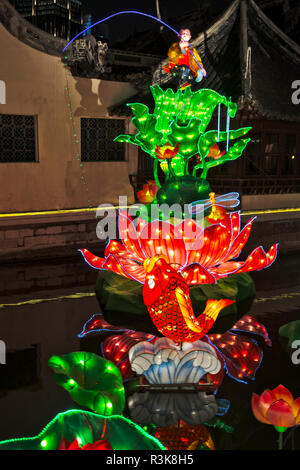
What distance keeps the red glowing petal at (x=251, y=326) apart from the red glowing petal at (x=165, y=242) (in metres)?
1.02

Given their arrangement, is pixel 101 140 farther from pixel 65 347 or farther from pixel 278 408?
pixel 278 408

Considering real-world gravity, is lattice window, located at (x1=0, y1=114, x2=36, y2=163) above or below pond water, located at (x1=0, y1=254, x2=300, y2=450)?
above

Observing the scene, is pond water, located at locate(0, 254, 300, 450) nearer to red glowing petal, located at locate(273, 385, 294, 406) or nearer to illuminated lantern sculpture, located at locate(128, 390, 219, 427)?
illuminated lantern sculpture, located at locate(128, 390, 219, 427)

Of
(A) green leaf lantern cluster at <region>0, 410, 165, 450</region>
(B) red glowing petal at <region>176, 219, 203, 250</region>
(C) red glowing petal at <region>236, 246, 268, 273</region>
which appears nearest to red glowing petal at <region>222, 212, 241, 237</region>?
(C) red glowing petal at <region>236, 246, 268, 273</region>

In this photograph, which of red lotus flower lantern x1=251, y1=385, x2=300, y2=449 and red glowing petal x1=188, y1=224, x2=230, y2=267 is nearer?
red lotus flower lantern x1=251, y1=385, x2=300, y2=449

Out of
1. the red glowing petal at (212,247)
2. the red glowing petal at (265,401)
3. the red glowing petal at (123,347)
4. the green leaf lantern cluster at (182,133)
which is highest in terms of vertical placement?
the green leaf lantern cluster at (182,133)

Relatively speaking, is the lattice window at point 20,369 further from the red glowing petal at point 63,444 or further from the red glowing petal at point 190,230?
the red glowing petal at point 190,230

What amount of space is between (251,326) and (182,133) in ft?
7.81

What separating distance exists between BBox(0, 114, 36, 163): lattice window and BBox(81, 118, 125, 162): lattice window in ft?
3.92

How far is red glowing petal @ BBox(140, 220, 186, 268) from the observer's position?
15.1ft

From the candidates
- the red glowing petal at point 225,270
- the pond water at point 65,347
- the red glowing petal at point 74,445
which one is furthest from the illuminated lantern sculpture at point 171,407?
the red glowing petal at point 225,270

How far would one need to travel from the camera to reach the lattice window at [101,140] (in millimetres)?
10117

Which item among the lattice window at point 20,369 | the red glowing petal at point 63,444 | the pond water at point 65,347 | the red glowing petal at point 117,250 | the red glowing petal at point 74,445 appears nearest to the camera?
the red glowing petal at point 74,445

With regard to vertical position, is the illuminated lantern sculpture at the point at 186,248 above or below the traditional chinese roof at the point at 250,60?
below
